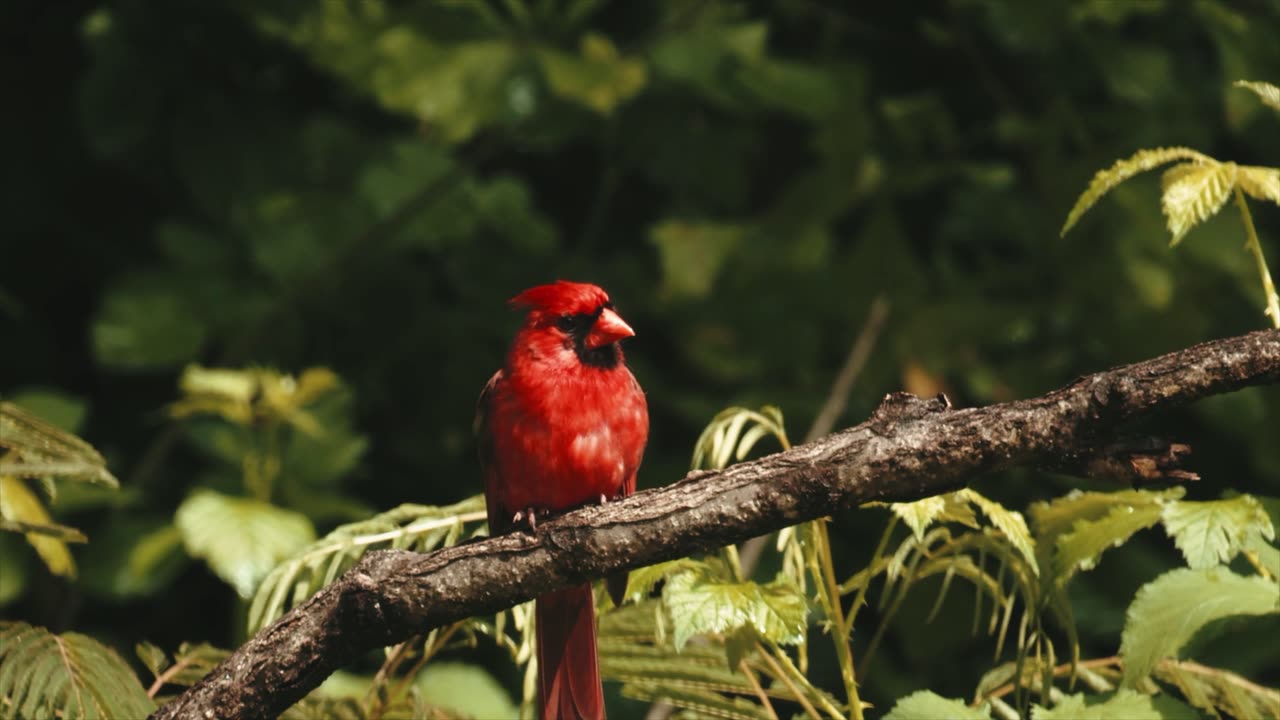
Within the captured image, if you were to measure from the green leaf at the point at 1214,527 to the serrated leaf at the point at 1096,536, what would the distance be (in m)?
0.05

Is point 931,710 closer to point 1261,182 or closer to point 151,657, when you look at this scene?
point 1261,182

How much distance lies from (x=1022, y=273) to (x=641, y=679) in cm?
288

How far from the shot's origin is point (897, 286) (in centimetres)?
465

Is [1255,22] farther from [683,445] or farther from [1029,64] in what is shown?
[683,445]

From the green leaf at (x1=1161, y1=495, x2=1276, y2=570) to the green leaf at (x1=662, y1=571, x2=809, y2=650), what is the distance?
0.51 metres

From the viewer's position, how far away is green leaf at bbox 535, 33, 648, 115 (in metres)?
4.19

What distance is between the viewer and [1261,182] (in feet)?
6.67

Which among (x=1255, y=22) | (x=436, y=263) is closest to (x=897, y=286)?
(x=1255, y=22)

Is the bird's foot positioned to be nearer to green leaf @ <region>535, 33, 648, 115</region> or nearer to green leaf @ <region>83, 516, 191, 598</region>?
green leaf @ <region>83, 516, 191, 598</region>

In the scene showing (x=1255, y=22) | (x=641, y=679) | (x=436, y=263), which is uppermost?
(x=1255, y=22)

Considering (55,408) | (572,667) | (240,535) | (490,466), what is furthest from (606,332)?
(55,408)

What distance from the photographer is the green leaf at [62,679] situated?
A: 6.54ft

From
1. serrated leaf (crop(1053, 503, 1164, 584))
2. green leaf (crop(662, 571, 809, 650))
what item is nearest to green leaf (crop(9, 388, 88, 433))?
green leaf (crop(662, 571, 809, 650))

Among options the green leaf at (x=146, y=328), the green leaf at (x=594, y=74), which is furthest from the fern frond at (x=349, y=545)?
the green leaf at (x=146, y=328)
